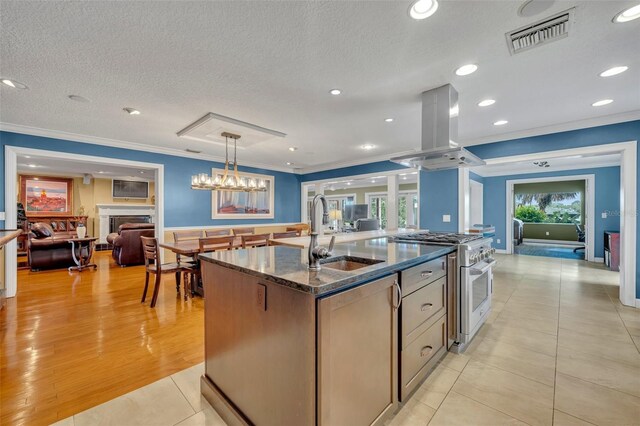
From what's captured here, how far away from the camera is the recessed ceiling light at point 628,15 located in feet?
5.23

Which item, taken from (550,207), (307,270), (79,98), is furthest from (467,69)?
(550,207)

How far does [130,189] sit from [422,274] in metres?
10.6

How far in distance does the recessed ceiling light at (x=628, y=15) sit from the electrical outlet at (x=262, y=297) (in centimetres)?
265

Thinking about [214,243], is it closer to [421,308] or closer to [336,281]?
[421,308]

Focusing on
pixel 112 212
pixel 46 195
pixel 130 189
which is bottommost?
pixel 112 212

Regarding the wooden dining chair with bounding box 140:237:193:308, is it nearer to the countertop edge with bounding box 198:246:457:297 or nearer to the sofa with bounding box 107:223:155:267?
the countertop edge with bounding box 198:246:457:297

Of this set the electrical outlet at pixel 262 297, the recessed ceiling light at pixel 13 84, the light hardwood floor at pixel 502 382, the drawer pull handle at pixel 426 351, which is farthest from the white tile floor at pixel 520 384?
the recessed ceiling light at pixel 13 84

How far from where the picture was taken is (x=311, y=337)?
3.44 ft

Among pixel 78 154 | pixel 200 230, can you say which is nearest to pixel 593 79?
pixel 200 230

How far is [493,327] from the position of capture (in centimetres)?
274

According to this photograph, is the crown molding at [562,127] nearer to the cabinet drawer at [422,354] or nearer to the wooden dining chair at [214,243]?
the cabinet drawer at [422,354]

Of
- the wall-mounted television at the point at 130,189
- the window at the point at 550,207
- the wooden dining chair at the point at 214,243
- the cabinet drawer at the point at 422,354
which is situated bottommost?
the cabinet drawer at the point at 422,354

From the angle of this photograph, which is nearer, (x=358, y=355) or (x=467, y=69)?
(x=358, y=355)

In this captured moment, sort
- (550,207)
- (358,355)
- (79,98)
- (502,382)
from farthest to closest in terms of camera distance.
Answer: (550,207) → (79,98) → (502,382) → (358,355)
